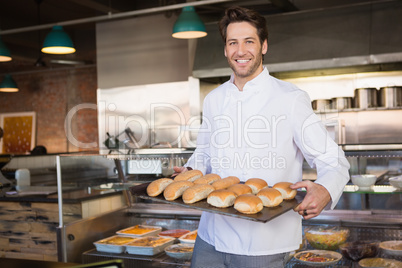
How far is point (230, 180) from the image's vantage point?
5.24 ft

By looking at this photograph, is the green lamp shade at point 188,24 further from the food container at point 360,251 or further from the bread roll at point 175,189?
the bread roll at point 175,189

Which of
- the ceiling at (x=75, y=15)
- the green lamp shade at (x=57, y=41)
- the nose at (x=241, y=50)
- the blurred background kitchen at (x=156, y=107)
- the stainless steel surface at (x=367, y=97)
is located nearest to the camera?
the nose at (x=241, y=50)

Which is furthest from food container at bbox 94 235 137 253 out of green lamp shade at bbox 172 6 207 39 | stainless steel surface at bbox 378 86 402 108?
stainless steel surface at bbox 378 86 402 108

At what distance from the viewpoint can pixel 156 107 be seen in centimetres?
716

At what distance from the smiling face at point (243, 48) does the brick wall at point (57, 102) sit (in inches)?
342

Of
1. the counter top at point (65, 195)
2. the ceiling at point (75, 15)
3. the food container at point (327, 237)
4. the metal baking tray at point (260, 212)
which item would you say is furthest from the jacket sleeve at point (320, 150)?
the ceiling at point (75, 15)

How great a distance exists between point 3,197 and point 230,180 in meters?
2.96

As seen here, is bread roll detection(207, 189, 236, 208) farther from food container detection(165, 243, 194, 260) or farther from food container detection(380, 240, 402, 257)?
food container detection(380, 240, 402, 257)

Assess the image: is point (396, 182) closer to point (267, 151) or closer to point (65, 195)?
point (267, 151)

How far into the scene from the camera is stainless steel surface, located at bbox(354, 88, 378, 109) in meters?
5.58

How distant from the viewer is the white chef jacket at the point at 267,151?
1532mm

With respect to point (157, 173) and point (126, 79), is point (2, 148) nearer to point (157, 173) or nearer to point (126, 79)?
point (126, 79)

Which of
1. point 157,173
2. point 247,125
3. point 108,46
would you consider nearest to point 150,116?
point 108,46

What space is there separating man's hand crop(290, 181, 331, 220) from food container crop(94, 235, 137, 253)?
171 centimetres
